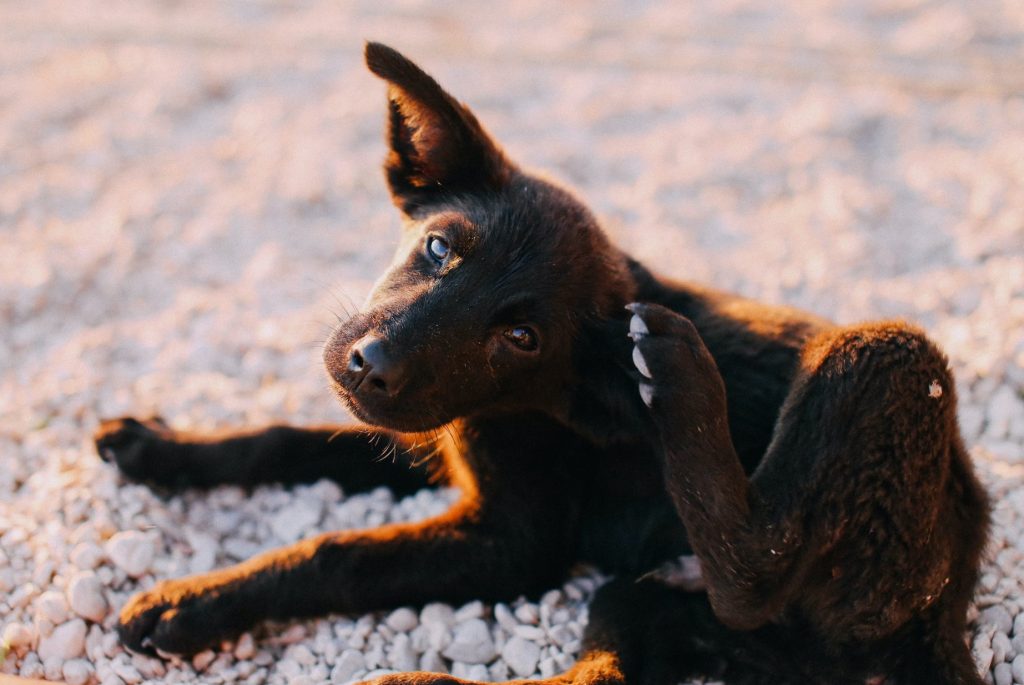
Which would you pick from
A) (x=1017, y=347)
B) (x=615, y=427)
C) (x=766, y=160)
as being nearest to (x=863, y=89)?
(x=766, y=160)

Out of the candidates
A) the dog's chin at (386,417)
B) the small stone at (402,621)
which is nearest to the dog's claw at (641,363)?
the dog's chin at (386,417)

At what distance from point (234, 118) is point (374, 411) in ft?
13.7

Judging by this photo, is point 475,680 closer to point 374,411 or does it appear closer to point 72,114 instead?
point 374,411

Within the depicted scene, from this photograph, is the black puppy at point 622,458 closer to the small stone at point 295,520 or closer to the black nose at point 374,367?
the black nose at point 374,367

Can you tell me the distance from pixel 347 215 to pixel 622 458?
9.28 ft

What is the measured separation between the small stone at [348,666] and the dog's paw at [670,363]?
47.9 inches

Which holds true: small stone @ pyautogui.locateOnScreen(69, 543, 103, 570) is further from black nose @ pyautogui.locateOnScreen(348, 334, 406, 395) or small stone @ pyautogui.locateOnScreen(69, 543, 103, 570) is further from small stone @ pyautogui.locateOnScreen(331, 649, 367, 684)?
black nose @ pyautogui.locateOnScreen(348, 334, 406, 395)

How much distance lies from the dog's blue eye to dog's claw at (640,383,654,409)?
28.6 inches

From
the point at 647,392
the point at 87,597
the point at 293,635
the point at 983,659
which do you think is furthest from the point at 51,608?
the point at 983,659

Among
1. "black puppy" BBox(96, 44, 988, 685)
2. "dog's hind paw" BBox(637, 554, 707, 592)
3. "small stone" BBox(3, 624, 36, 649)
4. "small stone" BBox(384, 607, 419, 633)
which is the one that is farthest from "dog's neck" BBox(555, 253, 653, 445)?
"small stone" BBox(3, 624, 36, 649)

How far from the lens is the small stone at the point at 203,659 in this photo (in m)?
3.22

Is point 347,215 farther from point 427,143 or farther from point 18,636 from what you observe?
point 18,636

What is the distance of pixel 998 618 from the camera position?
10.5ft

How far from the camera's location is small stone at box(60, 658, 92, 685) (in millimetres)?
3025
